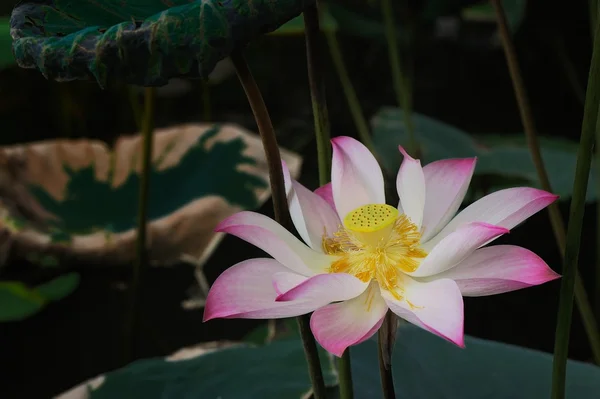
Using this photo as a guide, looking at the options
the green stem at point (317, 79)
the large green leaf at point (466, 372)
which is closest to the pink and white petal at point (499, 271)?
the green stem at point (317, 79)

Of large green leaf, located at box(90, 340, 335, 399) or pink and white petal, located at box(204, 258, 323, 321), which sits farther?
large green leaf, located at box(90, 340, 335, 399)

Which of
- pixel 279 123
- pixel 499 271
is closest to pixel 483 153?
pixel 279 123

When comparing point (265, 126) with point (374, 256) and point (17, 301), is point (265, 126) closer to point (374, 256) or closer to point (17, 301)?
point (374, 256)

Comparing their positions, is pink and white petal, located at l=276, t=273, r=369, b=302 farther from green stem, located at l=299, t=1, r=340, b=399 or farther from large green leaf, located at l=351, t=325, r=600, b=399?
large green leaf, located at l=351, t=325, r=600, b=399

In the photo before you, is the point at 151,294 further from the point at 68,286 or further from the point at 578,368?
the point at 578,368

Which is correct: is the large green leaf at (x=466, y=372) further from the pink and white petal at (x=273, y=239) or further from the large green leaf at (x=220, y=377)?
the pink and white petal at (x=273, y=239)

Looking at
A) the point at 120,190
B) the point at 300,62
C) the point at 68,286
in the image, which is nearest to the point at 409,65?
the point at 300,62

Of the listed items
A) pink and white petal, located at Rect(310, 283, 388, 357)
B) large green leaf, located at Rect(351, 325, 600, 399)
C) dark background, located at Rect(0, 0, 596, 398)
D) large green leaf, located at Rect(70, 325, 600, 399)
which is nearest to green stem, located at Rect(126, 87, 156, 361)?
dark background, located at Rect(0, 0, 596, 398)
